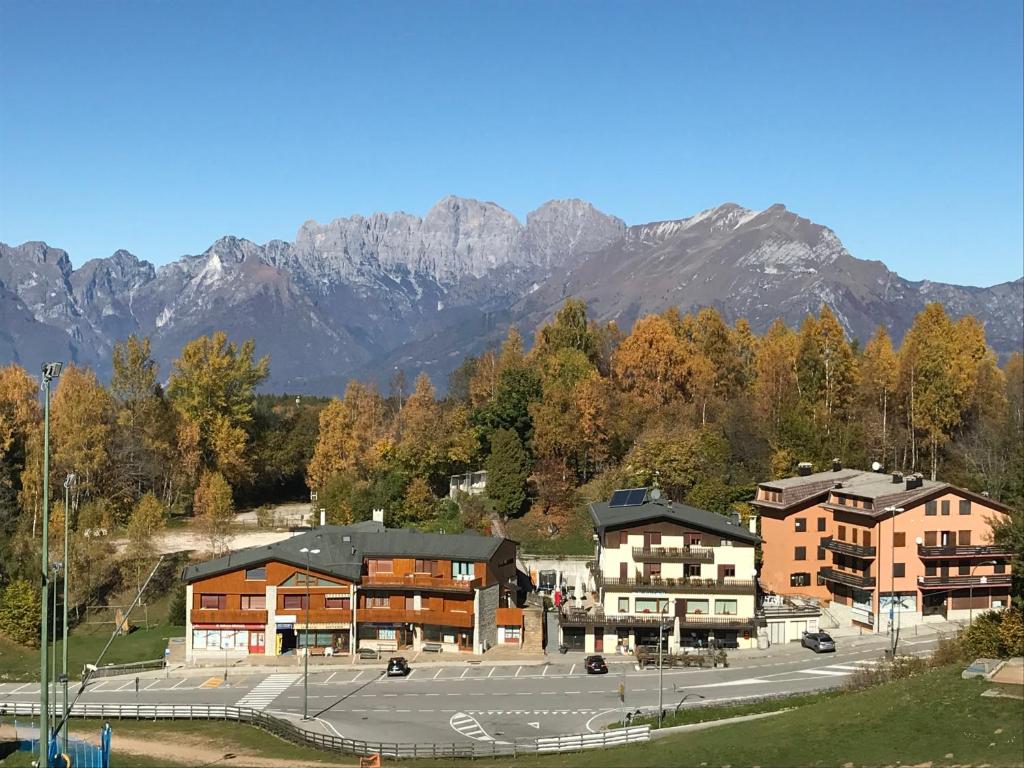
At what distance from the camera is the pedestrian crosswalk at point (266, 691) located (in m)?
53.0

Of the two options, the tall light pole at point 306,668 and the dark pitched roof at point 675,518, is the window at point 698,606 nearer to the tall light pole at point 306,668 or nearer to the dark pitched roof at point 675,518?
the dark pitched roof at point 675,518

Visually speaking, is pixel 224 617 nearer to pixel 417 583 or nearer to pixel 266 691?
pixel 266 691

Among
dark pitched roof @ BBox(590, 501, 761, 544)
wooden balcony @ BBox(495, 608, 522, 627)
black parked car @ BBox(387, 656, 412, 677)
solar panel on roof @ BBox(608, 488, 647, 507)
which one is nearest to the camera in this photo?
black parked car @ BBox(387, 656, 412, 677)

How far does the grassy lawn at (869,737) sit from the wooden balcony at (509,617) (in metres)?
23.7

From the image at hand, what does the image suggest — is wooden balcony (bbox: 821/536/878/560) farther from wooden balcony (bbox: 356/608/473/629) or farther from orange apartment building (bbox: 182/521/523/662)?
wooden balcony (bbox: 356/608/473/629)

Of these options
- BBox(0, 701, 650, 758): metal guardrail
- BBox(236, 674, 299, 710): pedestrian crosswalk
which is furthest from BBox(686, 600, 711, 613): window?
BBox(236, 674, 299, 710): pedestrian crosswalk

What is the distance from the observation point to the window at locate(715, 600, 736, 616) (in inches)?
2554

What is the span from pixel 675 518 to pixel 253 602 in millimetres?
26591

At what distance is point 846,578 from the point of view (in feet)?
226

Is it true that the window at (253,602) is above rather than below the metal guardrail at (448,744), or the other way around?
above

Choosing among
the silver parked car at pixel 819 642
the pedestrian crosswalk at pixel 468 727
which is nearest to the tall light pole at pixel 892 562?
the silver parked car at pixel 819 642

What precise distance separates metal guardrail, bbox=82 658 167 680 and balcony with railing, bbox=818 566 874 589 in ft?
140

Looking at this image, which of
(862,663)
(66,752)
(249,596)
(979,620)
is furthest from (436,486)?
(66,752)

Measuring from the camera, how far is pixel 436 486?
94.6 m
